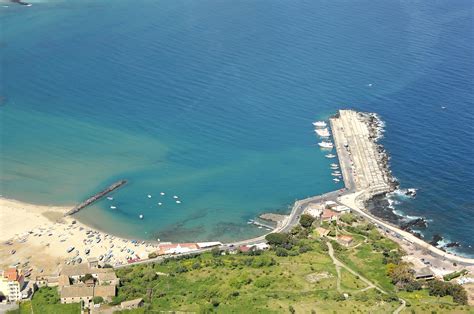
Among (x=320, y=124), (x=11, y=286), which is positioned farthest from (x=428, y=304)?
(x=320, y=124)

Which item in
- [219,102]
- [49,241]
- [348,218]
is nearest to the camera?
[49,241]

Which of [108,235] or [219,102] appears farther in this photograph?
[219,102]

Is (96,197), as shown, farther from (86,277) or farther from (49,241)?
(86,277)

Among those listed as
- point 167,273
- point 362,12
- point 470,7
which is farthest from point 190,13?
point 167,273

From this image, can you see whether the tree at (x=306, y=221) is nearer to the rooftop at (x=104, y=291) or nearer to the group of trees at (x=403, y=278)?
the group of trees at (x=403, y=278)

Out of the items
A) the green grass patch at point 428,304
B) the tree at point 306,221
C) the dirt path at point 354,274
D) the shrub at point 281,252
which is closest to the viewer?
the green grass patch at point 428,304

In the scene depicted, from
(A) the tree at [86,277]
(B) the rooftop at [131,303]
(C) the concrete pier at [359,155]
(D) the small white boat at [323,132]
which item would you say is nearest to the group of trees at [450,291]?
(C) the concrete pier at [359,155]
